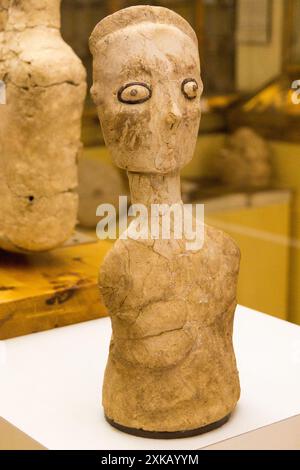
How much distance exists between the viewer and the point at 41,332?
2010 mm

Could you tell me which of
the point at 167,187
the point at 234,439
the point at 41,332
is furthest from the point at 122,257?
the point at 41,332

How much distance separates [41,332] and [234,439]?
676 mm

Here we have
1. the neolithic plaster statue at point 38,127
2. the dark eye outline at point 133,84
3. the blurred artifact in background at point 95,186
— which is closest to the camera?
the dark eye outline at point 133,84

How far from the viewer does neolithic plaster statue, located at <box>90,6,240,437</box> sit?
1.40 meters

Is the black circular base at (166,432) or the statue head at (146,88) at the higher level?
the statue head at (146,88)

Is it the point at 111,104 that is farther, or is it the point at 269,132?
the point at 269,132

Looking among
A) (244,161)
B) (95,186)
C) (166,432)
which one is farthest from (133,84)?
(244,161)

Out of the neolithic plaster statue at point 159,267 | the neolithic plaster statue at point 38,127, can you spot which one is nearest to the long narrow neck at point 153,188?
the neolithic plaster statue at point 159,267

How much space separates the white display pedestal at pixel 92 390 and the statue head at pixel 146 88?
458 mm

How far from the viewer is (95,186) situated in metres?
3.12

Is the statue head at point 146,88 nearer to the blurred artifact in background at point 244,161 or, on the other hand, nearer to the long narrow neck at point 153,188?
the long narrow neck at point 153,188

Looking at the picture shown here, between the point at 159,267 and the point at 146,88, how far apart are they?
0.96 ft

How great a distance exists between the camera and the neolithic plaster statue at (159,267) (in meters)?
1.40
